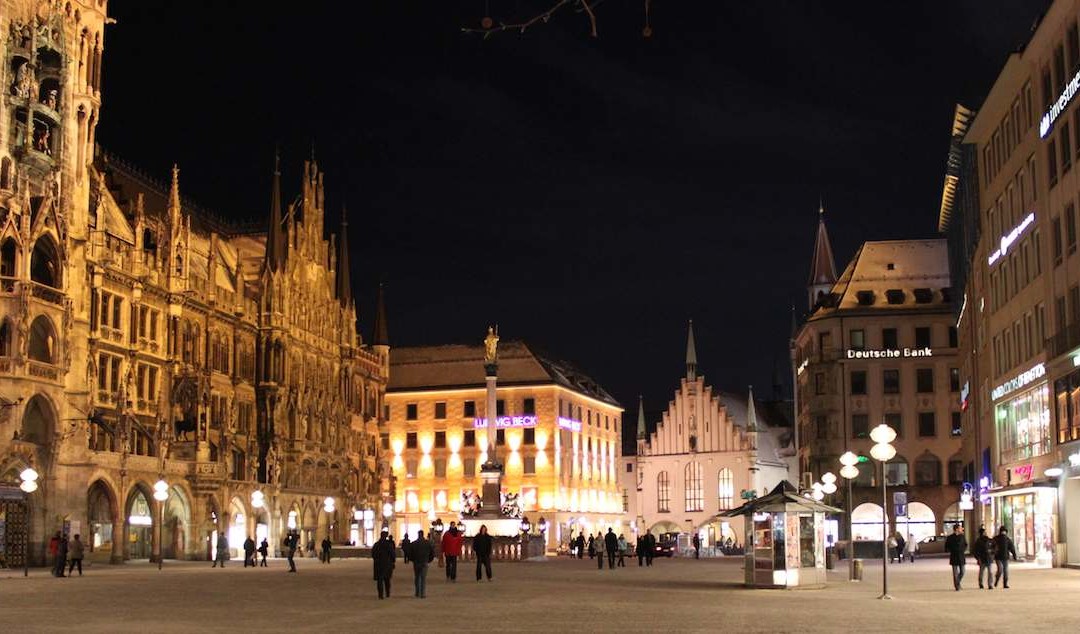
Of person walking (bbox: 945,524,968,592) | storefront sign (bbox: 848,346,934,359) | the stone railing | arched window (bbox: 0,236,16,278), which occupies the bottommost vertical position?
the stone railing

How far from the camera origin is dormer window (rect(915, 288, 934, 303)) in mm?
102188

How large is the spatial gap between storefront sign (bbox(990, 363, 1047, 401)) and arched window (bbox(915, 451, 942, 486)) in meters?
38.3

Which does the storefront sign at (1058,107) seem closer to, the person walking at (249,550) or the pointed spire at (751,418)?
the person walking at (249,550)

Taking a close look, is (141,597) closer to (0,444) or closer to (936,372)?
(0,444)

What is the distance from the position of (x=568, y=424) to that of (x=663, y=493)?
52.4 feet

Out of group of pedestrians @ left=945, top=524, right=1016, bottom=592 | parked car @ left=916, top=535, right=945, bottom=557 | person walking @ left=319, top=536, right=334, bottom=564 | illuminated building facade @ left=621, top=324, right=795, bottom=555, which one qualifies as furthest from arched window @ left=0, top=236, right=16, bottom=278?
illuminated building facade @ left=621, top=324, right=795, bottom=555

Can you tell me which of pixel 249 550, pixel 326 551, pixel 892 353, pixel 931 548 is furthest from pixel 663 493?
pixel 249 550

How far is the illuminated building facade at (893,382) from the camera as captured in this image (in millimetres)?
98688

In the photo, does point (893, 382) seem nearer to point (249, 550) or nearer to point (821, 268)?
point (821, 268)

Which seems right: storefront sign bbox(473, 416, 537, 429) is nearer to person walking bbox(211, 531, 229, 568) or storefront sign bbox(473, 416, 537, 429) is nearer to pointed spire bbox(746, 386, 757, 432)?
pointed spire bbox(746, 386, 757, 432)

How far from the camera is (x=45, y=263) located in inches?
2373

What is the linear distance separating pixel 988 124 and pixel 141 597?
42.0 meters

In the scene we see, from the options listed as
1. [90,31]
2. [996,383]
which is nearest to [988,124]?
[996,383]

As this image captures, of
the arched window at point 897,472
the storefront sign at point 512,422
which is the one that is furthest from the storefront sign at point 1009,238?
the storefront sign at point 512,422
